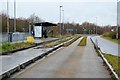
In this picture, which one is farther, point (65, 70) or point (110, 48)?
point (110, 48)

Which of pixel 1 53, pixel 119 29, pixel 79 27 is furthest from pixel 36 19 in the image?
pixel 1 53

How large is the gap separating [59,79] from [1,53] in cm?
1376

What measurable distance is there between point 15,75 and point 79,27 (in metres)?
147

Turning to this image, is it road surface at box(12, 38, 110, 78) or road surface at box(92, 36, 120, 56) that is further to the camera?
road surface at box(92, 36, 120, 56)

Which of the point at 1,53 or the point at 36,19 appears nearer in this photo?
the point at 1,53

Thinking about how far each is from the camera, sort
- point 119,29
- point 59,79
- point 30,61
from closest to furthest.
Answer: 1. point 59,79
2. point 30,61
3. point 119,29

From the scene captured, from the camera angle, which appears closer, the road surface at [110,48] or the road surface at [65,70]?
the road surface at [65,70]

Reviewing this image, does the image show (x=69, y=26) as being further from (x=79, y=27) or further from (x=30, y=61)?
(x=30, y=61)

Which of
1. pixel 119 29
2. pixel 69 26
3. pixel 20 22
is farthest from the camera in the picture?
pixel 69 26

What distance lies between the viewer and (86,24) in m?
169

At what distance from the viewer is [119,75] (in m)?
12.4

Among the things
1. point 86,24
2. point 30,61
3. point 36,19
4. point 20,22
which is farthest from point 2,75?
point 86,24

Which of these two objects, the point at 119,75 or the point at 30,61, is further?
the point at 30,61

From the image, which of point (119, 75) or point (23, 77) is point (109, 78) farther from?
point (23, 77)
